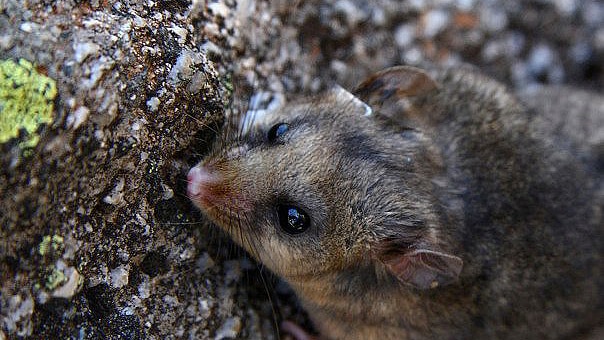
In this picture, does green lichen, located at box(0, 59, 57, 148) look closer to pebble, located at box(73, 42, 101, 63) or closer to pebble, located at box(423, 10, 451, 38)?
pebble, located at box(73, 42, 101, 63)

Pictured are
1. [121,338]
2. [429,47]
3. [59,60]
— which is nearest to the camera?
[59,60]

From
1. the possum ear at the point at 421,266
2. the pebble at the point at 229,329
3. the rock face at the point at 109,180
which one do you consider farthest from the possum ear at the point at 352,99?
the pebble at the point at 229,329

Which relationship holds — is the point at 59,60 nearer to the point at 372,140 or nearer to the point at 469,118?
the point at 372,140

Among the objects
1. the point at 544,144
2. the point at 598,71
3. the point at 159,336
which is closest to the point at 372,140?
the point at 544,144

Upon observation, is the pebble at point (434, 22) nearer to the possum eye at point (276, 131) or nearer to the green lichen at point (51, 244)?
the possum eye at point (276, 131)

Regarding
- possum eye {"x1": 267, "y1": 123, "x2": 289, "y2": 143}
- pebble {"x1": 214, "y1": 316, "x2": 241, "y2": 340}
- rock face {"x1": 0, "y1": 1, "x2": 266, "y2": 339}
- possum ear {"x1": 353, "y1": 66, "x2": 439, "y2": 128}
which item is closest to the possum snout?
rock face {"x1": 0, "y1": 1, "x2": 266, "y2": 339}

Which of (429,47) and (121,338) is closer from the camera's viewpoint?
(121,338)

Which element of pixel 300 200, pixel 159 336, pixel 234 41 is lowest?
pixel 159 336

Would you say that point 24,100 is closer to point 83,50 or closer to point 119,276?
point 83,50
